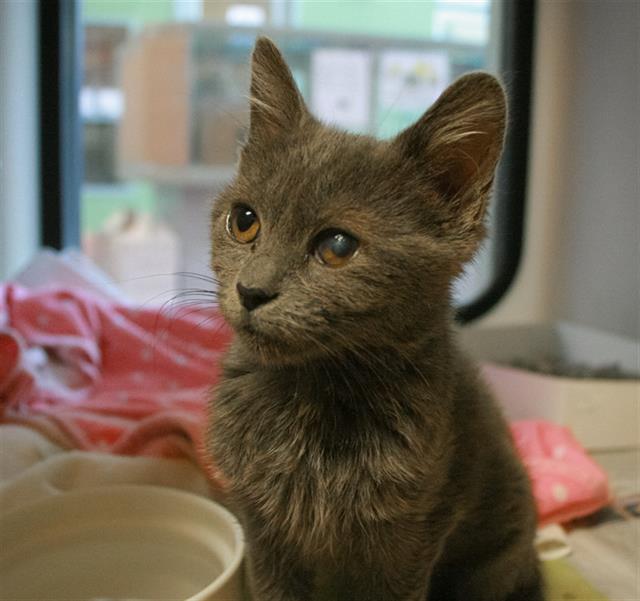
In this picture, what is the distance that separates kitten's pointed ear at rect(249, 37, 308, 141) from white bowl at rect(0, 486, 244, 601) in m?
0.50

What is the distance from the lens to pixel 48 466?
1041 millimetres

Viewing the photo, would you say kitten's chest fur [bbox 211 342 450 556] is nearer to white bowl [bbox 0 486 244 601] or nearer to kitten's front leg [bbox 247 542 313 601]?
kitten's front leg [bbox 247 542 313 601]

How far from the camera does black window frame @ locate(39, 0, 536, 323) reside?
163cm

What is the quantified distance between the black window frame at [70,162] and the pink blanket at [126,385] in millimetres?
462

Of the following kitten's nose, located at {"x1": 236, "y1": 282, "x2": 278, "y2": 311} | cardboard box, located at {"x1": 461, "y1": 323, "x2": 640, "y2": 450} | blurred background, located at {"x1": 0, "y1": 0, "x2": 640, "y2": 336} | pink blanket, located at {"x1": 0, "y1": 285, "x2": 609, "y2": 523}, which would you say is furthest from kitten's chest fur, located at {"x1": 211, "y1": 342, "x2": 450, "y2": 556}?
cardboard box, located at {"x1": 461, "y1": 323, "x2": 640, "y2": 450}

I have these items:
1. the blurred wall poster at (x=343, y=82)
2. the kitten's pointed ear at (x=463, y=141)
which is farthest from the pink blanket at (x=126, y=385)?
the blurred wall poster at (x=343, y=82)

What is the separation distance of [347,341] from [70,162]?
1.73 meters

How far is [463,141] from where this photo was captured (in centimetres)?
67

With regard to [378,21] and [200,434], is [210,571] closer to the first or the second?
[200,434]

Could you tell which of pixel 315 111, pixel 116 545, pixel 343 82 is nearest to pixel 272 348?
pixel 116 545

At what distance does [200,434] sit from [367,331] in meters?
0.55

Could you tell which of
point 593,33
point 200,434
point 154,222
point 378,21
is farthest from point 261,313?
point 154,222

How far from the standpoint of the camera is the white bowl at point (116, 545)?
0.86 m

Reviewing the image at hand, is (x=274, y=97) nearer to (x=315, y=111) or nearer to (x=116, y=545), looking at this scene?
(x=315, y=111)
